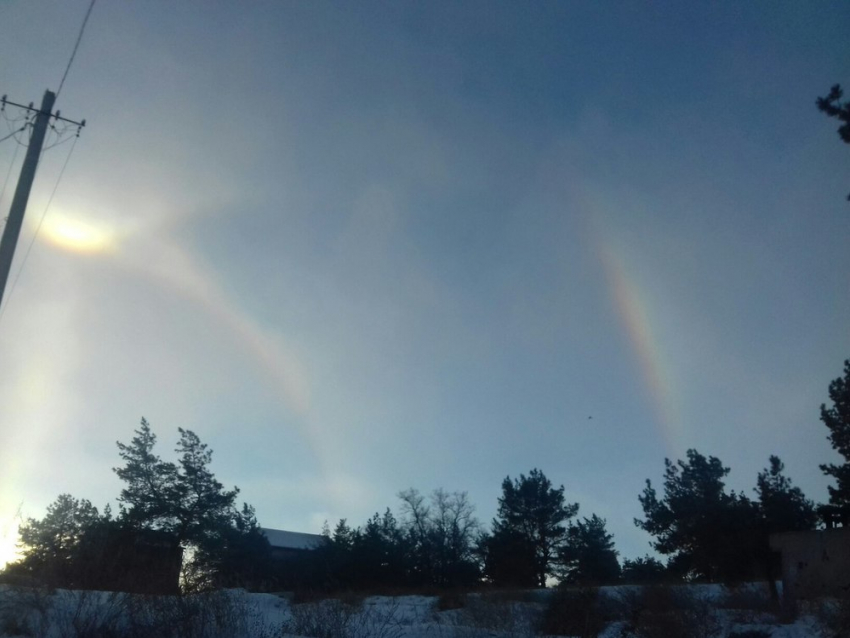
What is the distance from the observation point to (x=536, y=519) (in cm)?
5575

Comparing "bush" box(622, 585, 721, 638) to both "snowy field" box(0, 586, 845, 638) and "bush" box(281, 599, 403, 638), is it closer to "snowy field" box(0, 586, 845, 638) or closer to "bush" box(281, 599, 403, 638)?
"snowy field" box(0, 586, 845, 638)

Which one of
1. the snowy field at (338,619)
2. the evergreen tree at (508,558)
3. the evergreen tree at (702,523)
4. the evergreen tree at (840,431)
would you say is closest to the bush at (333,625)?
the snowy field at (338,619)

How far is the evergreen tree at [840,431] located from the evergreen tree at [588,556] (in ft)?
77.8

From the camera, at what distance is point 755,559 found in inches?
1479

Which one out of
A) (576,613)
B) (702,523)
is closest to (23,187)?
(576,613)

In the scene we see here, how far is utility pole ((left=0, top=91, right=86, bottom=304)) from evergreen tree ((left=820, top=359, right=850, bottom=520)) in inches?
897

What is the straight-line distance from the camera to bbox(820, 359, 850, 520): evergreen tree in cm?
2633

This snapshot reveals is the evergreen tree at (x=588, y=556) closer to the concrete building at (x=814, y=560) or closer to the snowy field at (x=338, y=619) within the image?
the concrete building at (x=814, y=560)

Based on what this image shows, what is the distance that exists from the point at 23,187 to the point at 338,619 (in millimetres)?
9846

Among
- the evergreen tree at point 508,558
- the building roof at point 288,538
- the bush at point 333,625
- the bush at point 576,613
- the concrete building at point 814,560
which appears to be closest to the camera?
the bush at point 333,625

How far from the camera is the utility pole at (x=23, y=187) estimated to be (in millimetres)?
13898

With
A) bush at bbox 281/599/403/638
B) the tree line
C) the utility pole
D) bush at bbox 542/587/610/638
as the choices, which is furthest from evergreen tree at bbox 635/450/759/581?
the utility pole

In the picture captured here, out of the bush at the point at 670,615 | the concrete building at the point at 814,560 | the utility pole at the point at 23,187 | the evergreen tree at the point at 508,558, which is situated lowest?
the bush at the point at 670,615

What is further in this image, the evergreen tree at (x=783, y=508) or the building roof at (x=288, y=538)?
the building roof at (x=288, y=538)
